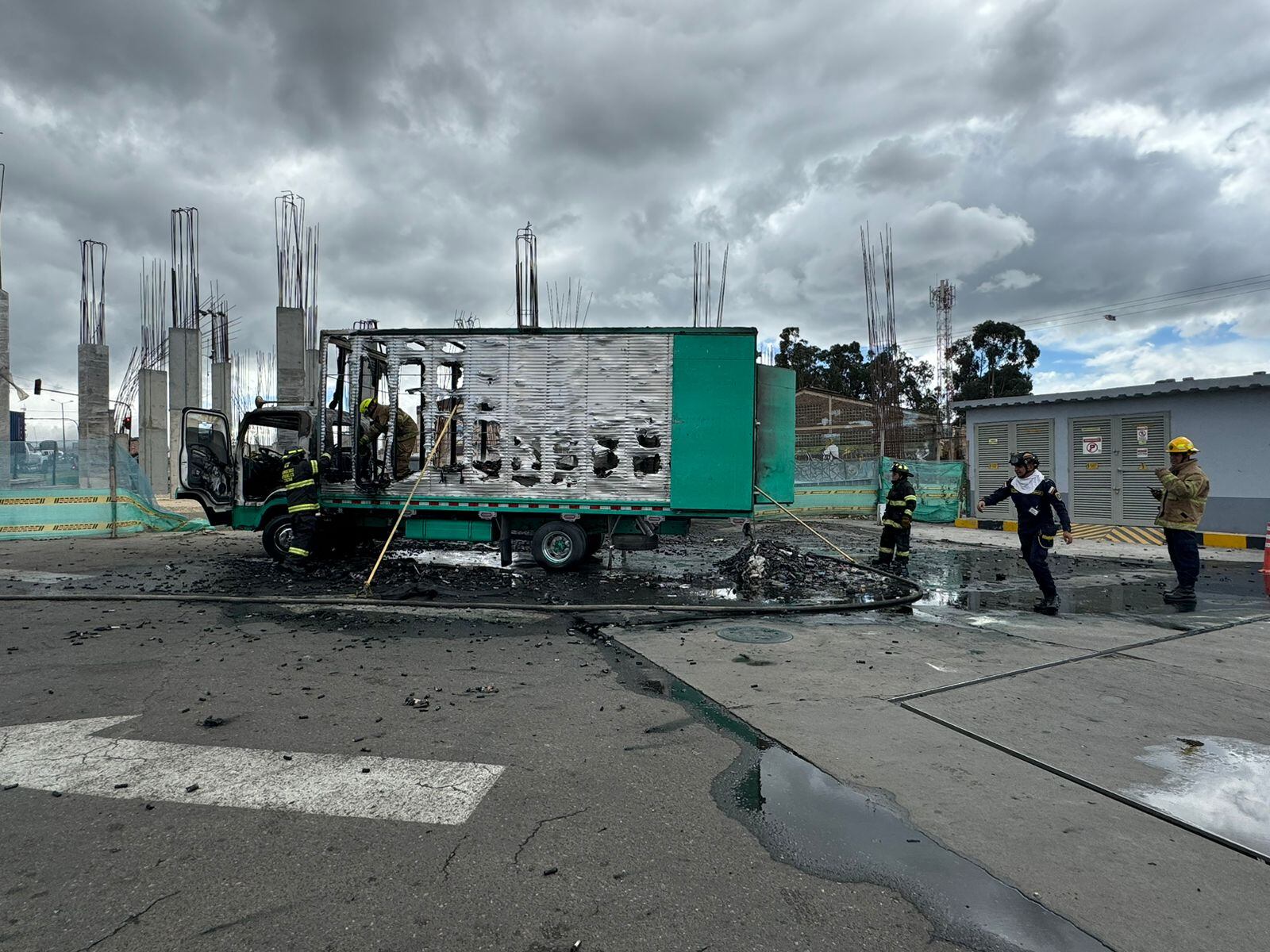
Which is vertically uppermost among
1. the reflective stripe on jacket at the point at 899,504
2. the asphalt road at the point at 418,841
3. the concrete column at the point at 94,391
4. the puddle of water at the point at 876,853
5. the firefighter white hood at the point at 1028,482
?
the concrete column at the point at 94,391

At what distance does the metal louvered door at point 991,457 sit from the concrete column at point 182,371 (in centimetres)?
2356

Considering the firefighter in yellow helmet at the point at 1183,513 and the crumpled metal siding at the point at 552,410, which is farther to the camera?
the crumpled metal siding at the point at 552,410

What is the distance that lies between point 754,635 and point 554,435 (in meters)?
4.79

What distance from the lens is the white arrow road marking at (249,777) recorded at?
10.1ft

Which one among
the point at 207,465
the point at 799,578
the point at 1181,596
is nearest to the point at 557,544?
the point at 799,578

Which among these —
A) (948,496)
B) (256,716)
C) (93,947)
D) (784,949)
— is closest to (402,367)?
(256,716)

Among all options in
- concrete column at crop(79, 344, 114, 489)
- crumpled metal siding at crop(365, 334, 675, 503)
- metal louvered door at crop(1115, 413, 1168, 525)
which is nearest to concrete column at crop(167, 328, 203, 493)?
concrete column at crop(79, 344, 114, 489)

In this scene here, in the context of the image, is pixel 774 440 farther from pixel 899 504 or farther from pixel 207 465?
pixel 207 465

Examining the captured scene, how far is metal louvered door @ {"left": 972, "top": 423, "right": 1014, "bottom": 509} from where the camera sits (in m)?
18.2

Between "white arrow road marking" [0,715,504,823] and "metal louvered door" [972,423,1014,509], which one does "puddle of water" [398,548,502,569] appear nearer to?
"white arrow road marking" [0,715,504,823]

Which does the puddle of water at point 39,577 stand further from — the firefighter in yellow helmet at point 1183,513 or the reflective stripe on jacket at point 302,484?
the firefighter in yellow helmet at point 1183,513

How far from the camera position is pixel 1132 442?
15.8 m

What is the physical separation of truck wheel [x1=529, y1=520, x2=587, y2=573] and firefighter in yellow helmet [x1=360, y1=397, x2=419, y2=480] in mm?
2279

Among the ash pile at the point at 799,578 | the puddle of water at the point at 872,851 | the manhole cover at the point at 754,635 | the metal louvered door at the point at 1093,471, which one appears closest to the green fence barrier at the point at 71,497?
the ash pile at the point at 799,578
